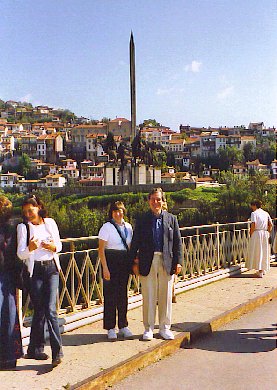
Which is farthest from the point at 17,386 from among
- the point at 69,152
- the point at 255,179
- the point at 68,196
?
the point at 69,152

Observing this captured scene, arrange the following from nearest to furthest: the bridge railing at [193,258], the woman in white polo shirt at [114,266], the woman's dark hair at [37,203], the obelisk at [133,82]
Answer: the woman's dark hair at [37,203], the woman in white polo shirt at [114,266], the bridge railing at [193,258], the obelisk at [133,82]

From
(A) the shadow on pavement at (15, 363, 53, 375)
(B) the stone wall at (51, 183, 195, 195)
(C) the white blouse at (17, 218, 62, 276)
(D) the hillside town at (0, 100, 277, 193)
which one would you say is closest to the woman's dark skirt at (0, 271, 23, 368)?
(A) the shadow on pavement at (15, 363, 53, 375)

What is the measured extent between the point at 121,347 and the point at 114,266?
27.2 inches

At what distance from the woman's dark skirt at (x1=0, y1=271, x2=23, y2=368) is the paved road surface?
78 cm

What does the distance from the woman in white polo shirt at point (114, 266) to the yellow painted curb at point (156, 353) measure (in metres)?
0.40

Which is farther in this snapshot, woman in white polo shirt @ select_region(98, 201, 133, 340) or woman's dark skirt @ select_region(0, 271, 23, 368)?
woman in white polo shirt @ select_region(98, 201, 133, 340)

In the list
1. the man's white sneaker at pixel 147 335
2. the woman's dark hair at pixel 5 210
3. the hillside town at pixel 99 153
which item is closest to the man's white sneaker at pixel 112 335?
the man's white sneaker at pixel 147 335

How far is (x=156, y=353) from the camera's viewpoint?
4191mm

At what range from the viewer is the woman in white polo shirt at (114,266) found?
14.8ft

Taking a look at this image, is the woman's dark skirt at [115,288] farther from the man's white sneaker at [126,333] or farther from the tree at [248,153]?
the tree at [248,153]

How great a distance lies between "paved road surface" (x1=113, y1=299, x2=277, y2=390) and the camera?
12.0ft

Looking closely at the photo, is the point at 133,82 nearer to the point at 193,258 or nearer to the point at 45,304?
the point at 193,258

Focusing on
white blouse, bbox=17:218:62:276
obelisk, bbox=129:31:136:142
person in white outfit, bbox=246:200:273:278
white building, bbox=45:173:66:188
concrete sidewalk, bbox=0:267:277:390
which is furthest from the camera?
white building, bbox=45:173:66:188

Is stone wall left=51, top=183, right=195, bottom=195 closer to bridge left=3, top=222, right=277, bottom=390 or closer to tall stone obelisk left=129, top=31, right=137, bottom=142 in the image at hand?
tall stone obelisk left=129, top=31, right=137, bottom=142
